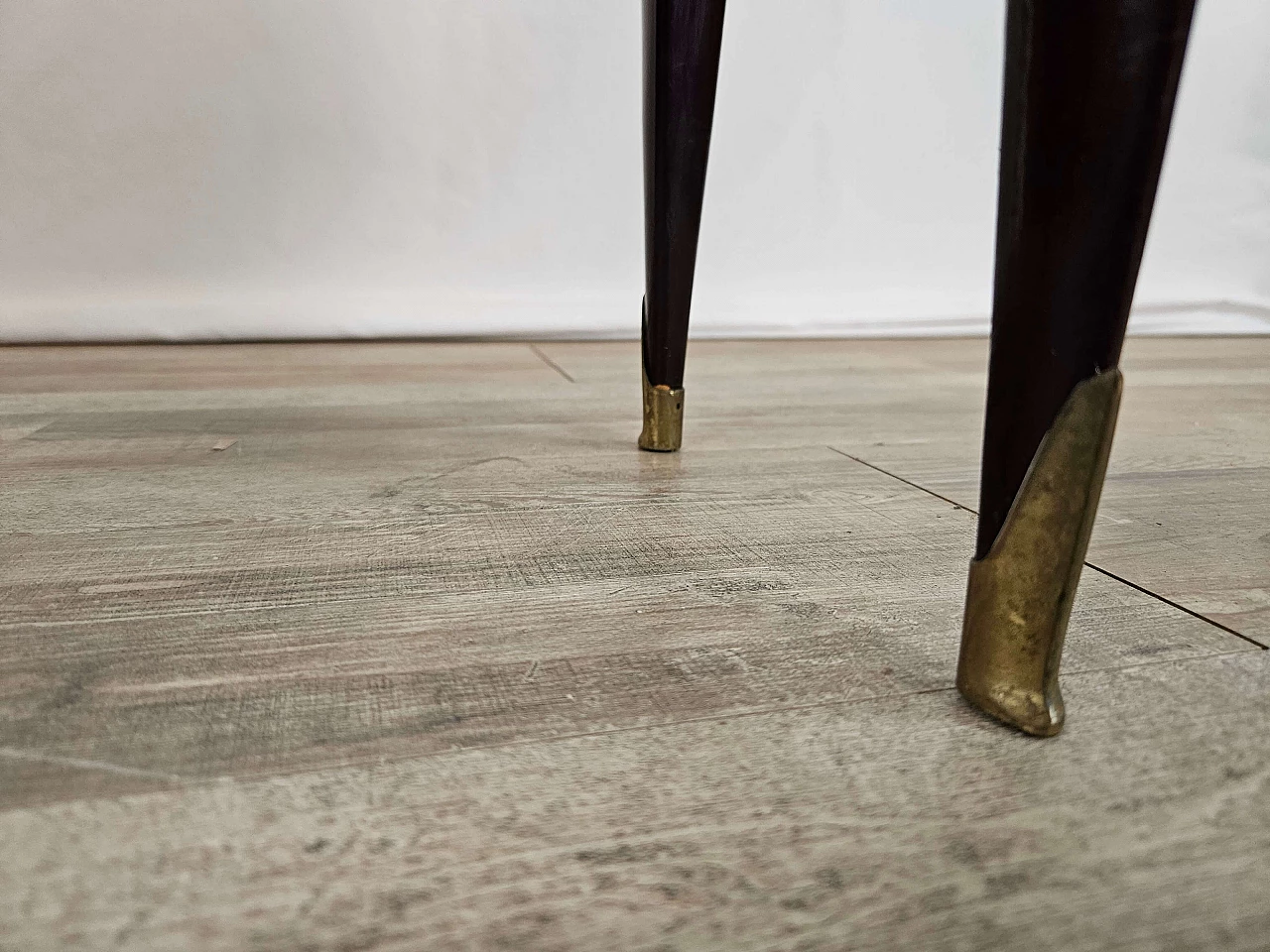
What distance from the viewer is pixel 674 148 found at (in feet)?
2.25

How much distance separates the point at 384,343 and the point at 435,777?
1188 mm

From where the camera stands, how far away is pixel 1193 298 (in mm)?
1776

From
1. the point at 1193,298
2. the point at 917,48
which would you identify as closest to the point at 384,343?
the point at 917,48

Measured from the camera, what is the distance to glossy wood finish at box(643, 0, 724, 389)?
0.66 metres

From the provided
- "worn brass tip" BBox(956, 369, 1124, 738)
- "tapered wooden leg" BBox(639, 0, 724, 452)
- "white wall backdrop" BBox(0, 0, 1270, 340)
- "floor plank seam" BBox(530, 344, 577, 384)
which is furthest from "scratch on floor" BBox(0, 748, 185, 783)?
"white wall backdrop" BBox(0, 0, 1270, 340)

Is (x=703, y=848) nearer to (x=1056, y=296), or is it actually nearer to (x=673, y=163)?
(x=1056, y=296)

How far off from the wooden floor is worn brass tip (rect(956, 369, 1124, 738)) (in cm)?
2

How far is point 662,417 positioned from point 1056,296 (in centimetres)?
47

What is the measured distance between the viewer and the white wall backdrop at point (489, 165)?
1378mm

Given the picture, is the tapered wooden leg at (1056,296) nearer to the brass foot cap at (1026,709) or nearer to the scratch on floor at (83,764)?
the brass foot cap at (1026,709)

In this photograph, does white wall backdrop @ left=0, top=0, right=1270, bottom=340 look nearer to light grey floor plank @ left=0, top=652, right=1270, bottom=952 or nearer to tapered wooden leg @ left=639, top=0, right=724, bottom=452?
tapered wooden leg @ left=639, top=0, right=724, bottom=452

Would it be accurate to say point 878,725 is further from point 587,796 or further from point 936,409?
point 936,409

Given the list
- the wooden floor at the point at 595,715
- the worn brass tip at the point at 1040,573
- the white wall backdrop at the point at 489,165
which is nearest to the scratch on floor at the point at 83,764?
the wooden floor at the point at 595,715

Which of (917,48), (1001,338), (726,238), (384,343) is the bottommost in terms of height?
(384,343)
